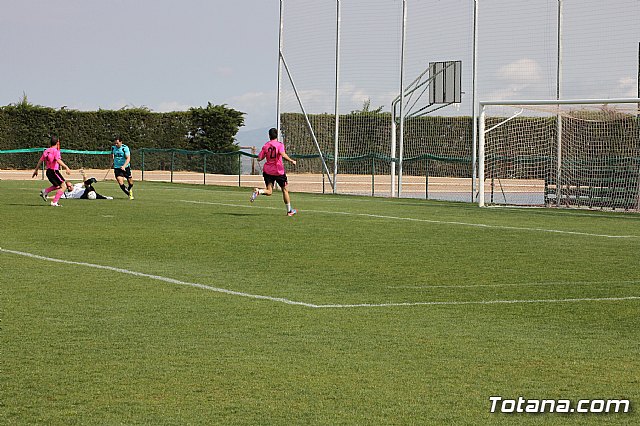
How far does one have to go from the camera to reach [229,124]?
63344 millimetres

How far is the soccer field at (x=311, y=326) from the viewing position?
6.88 m

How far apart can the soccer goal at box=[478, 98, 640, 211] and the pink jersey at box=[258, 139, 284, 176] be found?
813cm

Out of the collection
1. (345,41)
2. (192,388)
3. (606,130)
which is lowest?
(192,388)

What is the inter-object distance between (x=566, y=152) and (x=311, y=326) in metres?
26.5

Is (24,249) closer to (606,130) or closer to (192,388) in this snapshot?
(192,388)

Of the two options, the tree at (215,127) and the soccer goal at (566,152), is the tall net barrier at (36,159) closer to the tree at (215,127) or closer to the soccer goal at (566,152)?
the tree at (215,127)


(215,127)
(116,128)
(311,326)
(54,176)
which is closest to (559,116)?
(54,176)

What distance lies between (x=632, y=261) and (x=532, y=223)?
27.2 ft

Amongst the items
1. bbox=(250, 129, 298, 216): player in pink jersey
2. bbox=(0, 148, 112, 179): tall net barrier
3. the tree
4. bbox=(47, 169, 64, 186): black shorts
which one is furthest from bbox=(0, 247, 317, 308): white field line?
the tree

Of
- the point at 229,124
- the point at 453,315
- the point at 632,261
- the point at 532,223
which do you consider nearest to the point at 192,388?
the point at 453,315

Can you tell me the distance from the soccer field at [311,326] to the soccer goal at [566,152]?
1378cm

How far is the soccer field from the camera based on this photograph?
6883 mm

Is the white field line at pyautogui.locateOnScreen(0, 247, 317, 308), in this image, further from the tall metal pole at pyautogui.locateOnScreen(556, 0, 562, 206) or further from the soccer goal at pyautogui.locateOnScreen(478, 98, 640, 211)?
the tall metal pole at pyautogui.locateOnScreen(556, 0, 562, 206)

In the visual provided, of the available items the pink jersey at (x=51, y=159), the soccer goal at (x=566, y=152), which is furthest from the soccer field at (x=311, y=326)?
the soccer goal at (x=566, y=152)
